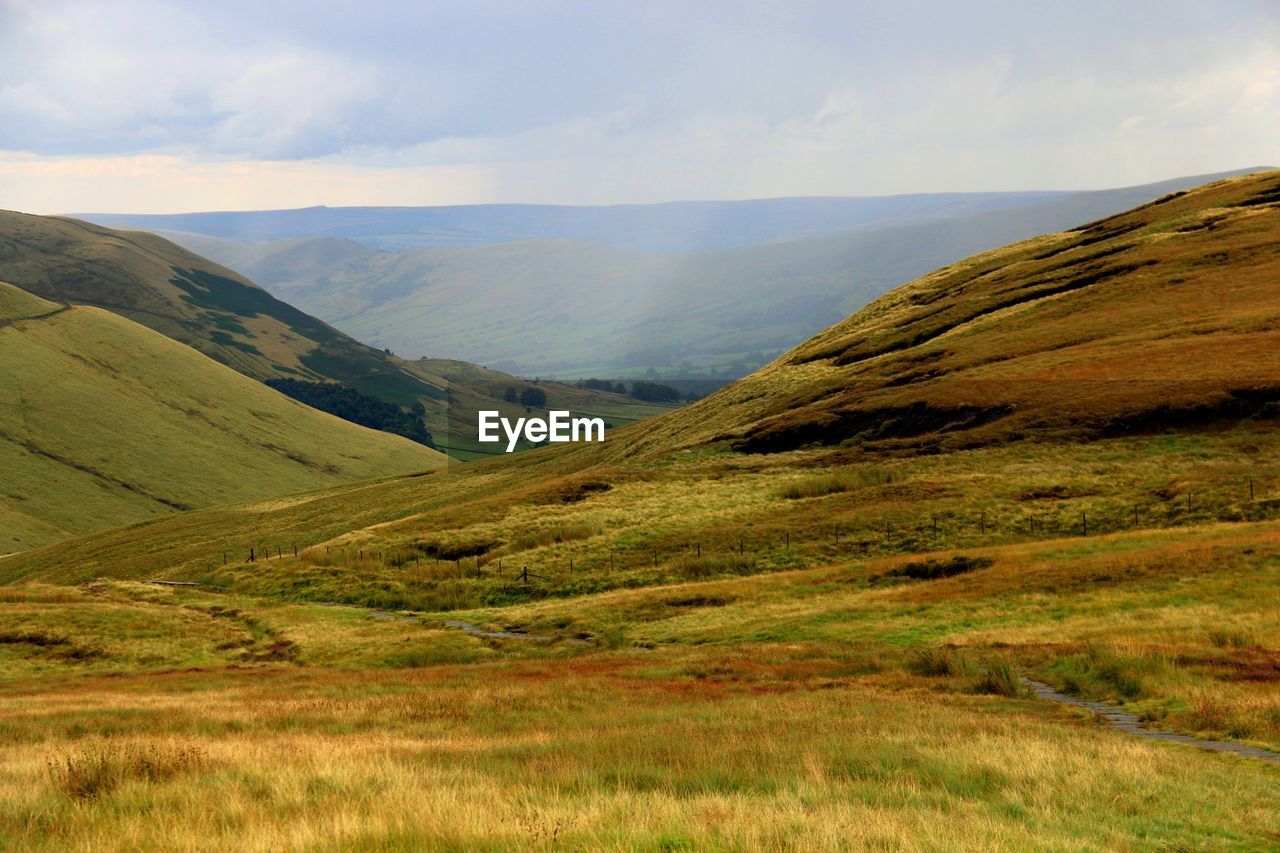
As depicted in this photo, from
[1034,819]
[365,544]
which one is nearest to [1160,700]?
[1034,819]

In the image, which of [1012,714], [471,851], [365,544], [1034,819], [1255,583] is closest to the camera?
[471,851]

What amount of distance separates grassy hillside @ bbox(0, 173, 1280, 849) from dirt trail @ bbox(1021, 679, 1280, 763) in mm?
343

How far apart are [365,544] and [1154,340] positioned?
7142 cm

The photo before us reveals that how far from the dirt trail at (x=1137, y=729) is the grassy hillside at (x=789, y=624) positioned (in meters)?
0.34

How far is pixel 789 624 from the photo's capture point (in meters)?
47.5

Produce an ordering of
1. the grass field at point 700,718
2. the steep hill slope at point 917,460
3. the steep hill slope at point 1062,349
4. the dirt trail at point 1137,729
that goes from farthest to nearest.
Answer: the steep hill slope at point 1062,349 → the steep hill slope at point 917,460 → the dirt trail at point 1137,729 → the grass field at point 700,718

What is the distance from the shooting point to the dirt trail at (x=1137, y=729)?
1975cm

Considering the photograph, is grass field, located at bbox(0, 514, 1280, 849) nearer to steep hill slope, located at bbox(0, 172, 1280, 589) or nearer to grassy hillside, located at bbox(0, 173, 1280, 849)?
grassy hillside, located at bbox(0, 173, 1280, 849)

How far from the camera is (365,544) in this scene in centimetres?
8581

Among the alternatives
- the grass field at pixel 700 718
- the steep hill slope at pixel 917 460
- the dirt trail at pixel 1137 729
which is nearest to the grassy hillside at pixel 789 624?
the grass field at pixel 700 718

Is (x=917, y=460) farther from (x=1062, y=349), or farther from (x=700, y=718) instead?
(x=700, y=718)

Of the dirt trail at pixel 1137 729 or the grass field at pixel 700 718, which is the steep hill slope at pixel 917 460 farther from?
the dirt trail at pixel 1137 729

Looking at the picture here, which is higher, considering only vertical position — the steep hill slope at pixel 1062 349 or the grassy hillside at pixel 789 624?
the steep hill slope at pixel 1062 349

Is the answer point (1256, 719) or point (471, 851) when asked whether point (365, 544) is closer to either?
point (1256, 719)
